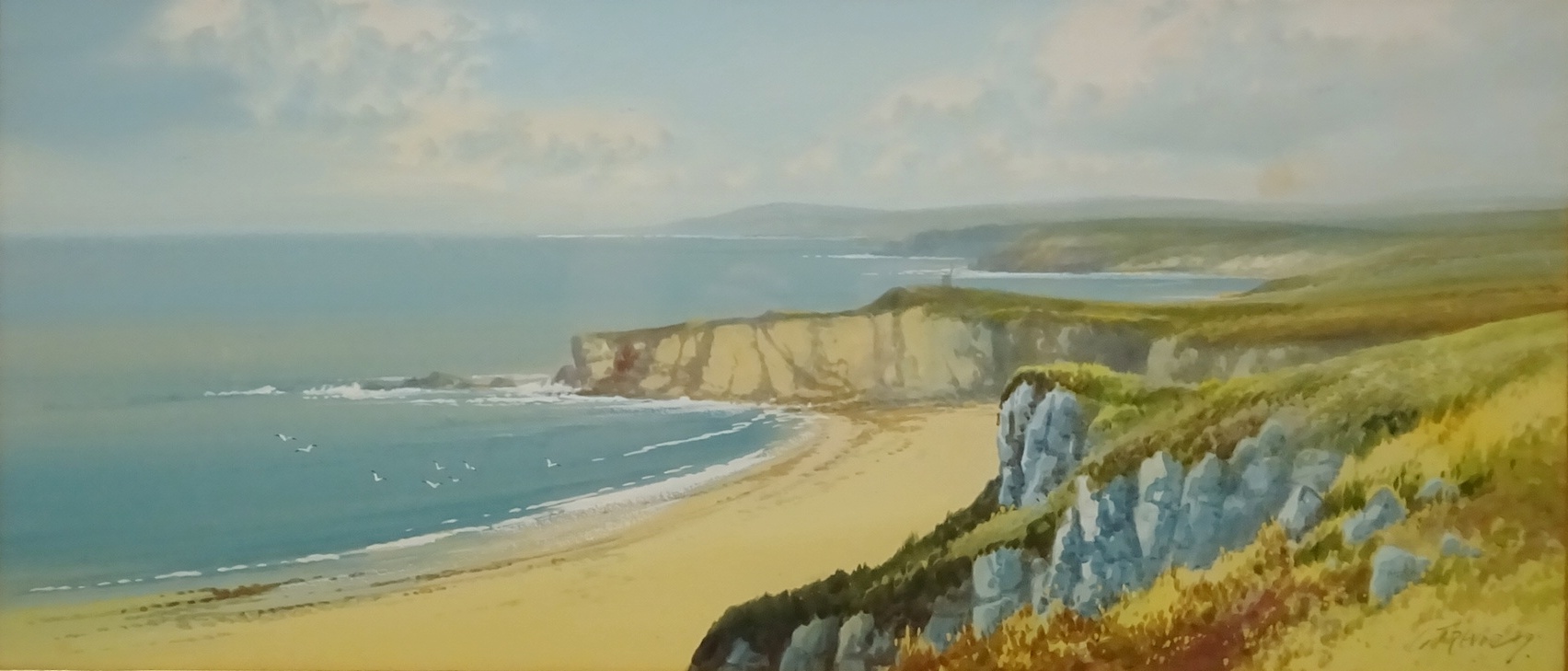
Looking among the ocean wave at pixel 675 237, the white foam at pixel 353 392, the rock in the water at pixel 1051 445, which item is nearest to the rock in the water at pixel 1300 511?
the rock in the water at pixel 1051 445

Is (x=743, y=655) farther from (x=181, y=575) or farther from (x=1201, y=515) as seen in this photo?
(x=181, y=575)

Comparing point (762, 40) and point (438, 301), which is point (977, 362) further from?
point (438, 301)

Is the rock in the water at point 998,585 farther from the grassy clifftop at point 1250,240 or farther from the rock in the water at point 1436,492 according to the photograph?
the rock in the water at point 1436,492

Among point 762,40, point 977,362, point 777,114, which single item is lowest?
point 977,362

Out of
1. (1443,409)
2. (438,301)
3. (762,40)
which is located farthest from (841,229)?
(1443,409)

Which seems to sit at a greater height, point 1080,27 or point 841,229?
point 1080,27

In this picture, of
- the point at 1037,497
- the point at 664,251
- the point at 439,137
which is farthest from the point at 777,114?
the point at 1037,497
